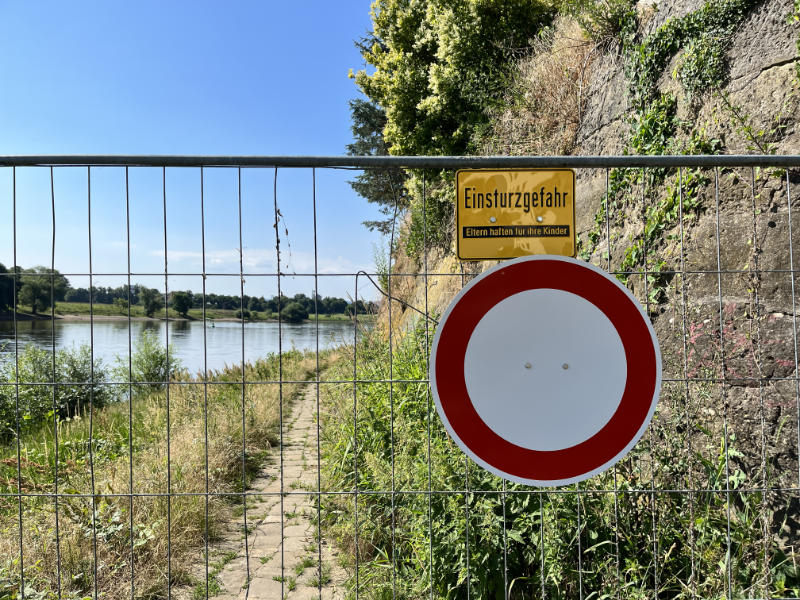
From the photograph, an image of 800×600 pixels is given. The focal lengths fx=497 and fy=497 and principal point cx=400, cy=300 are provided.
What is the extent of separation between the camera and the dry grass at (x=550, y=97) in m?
7.75

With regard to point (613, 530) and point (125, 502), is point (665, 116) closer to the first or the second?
point (613, 530)

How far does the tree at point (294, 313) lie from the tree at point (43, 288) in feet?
3.32

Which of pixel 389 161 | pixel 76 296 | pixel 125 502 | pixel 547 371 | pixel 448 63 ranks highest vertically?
pixel 448 63

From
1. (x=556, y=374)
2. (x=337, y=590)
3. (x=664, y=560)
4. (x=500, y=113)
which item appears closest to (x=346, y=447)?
(x=337, y=590)

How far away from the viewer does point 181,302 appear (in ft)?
9.00

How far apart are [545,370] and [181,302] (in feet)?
6.48

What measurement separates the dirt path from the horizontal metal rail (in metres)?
1.87

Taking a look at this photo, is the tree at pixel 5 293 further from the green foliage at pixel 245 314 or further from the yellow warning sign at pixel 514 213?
the yellow warning sign at pixel 514 213

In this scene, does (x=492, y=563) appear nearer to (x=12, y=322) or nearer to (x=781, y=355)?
(x=781, y=355)

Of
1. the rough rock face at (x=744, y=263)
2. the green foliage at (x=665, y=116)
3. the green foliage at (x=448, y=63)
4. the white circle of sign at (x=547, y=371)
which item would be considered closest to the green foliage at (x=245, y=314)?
the white circle of sign at (x=547, y=371)

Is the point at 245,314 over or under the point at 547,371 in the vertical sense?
over

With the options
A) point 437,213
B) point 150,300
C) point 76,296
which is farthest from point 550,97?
point 76,296

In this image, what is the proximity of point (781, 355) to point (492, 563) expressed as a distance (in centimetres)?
230

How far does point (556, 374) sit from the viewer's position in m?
1.87
